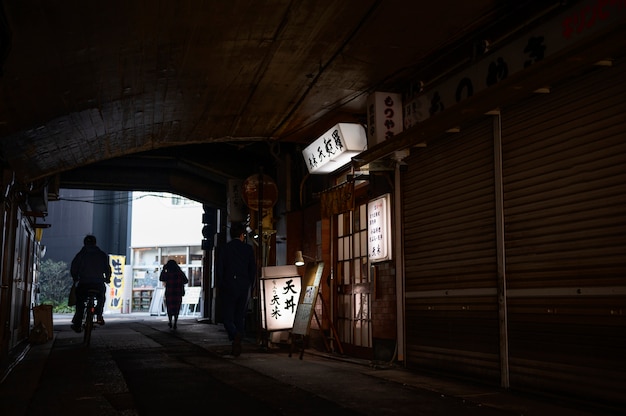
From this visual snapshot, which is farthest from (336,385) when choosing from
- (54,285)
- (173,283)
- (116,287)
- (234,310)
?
(54,285)

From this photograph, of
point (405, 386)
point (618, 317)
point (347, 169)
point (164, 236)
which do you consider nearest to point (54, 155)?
point (347, 169)

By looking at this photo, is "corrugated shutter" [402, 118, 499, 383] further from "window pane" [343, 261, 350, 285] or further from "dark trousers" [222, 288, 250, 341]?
"dark trousers" [222, 288, 250, 341]

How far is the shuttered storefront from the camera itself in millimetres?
5969

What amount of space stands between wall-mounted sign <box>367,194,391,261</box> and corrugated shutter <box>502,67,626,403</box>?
3.02 m

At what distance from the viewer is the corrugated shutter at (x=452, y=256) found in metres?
7.93

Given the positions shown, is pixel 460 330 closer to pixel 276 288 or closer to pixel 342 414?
pixel 342 414

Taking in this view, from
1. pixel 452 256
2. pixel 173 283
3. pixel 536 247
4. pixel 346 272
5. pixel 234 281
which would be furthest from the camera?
pixel 173 283

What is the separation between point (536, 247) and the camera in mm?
6957

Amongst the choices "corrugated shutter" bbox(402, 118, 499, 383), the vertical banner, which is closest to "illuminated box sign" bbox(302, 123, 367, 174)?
"corrugated shutter" bbox(402, 118, 499, 383)

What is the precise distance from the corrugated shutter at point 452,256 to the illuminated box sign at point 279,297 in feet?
11.4

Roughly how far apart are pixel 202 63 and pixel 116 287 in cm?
3132

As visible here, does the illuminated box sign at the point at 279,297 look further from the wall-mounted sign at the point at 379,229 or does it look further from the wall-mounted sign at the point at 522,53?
the wall-mounted sign at the point at 522,53

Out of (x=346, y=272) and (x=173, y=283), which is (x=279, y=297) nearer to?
(x=346, y=272)

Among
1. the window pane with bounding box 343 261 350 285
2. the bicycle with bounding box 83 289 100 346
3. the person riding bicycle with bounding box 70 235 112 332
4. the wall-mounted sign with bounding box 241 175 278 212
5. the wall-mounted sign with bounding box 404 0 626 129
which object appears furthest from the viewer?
the wall-mounted sign with bounding box 241 175 278 212
